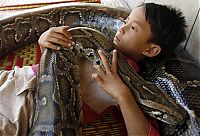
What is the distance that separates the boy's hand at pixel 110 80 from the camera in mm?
1306

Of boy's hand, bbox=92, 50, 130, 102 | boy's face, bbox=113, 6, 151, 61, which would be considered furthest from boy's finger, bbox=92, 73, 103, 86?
boy's face, bbox=113, 6, 151, 61

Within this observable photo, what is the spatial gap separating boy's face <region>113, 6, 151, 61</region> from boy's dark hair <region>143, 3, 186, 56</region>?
0.9 inches

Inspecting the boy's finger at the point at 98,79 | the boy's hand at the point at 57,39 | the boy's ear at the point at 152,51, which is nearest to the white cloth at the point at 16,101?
the boy's hand at the point at 57,39

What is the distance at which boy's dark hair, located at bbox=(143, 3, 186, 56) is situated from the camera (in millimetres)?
1461

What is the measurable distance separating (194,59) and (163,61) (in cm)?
→ 15

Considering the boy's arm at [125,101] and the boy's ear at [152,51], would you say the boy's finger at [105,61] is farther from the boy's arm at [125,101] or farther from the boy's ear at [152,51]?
the boy's ear at [152,51]

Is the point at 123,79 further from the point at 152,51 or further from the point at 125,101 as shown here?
the point at 152,51

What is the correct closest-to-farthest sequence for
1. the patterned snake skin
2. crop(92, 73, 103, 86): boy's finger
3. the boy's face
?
the patterned snake skin < crop(92, 73, 103, 86): boy's finger < the boy's face

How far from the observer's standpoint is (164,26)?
4.79 ft

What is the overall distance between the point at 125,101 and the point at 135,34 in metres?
0.32

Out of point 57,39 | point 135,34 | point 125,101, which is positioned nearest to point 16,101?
point 57,39

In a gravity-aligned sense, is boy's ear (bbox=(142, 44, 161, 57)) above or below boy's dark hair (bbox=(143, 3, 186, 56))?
below

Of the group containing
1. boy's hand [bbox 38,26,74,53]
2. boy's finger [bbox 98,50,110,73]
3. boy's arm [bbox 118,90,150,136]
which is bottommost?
boy's arm [bbox 118,90,150,136]

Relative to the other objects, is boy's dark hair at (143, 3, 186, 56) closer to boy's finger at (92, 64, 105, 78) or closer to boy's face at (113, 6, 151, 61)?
boy's face at (113, 6, 151, 61)
